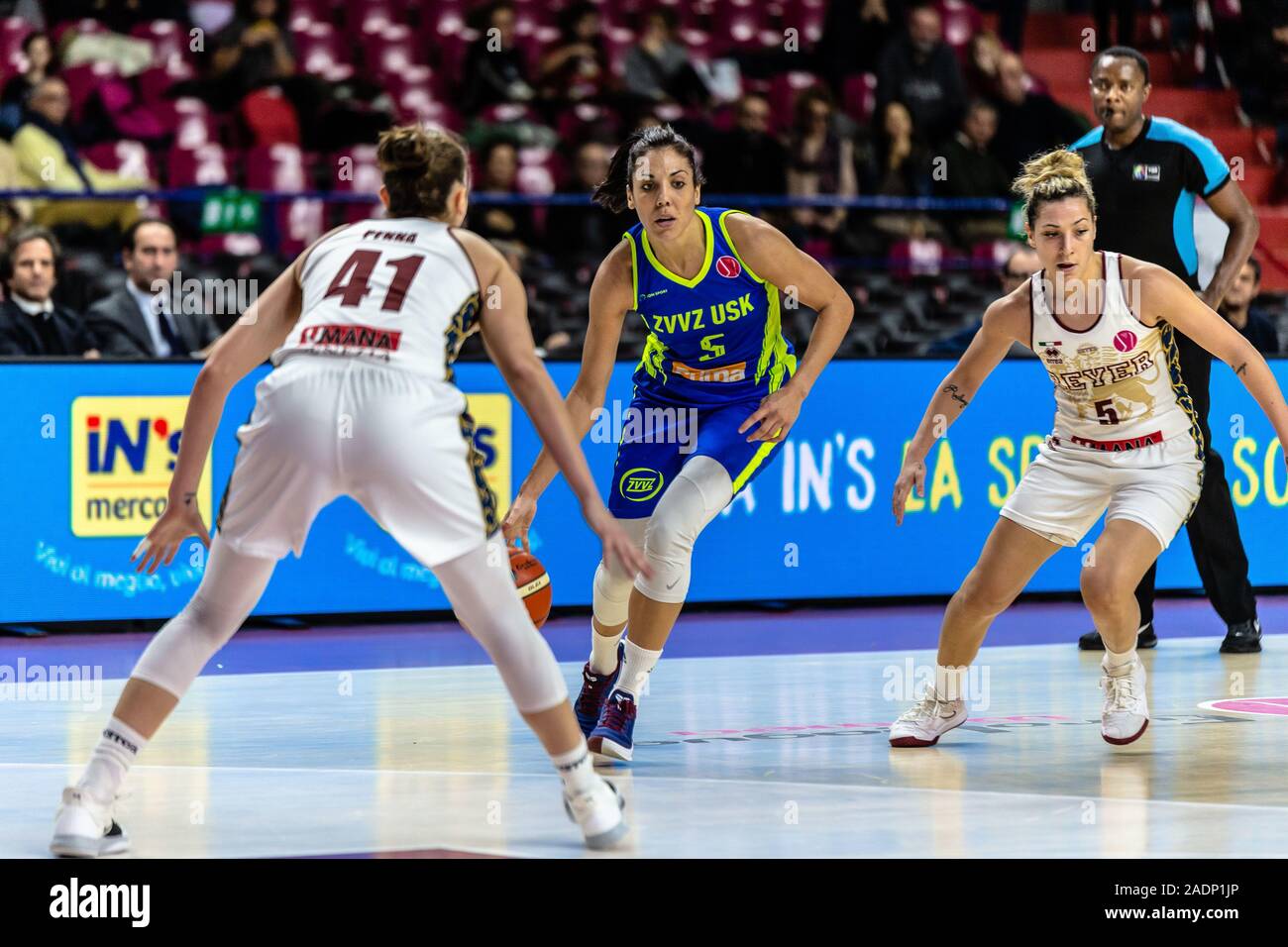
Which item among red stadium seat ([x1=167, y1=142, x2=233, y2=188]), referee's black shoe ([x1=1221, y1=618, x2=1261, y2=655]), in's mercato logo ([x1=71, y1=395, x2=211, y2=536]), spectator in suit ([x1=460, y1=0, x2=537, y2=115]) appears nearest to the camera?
referee's black shoe ([x1=1221, y1=618, x2=1261, y2=655])

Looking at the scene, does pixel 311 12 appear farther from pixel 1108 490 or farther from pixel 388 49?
pixel 1108 490

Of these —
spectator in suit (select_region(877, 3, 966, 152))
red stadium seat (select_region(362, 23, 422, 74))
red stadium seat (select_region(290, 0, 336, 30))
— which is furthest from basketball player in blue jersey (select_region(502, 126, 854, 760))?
red stadium seat (select_region(290, 0, 336, 30))

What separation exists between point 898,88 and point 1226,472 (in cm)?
550

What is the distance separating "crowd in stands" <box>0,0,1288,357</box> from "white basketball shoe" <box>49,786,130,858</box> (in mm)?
6985

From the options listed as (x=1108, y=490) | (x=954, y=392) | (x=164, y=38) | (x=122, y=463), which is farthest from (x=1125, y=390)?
(x=164, y=38)

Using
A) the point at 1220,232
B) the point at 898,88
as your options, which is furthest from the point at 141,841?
the point at 898,88

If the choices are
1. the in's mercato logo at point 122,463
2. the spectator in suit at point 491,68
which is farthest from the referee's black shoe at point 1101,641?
the spectator in suit at point 491,68

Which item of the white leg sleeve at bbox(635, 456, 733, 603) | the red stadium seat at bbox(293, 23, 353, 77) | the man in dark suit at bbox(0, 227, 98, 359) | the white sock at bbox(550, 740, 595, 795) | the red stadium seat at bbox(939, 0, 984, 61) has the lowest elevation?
the white sock at bbox(550, 740, 595, 795)

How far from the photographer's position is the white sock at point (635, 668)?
21.5ft

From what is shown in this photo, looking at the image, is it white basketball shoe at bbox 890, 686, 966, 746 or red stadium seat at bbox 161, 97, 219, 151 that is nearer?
white basketball shoe at bbox 890, 686, 966, 746

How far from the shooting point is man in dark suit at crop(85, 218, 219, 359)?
1026 centimetres

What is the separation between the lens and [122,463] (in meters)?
9.60

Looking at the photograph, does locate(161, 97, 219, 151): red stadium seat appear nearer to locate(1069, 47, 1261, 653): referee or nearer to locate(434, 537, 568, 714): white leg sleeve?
locate(1069, 47, 1261, 653): referee
